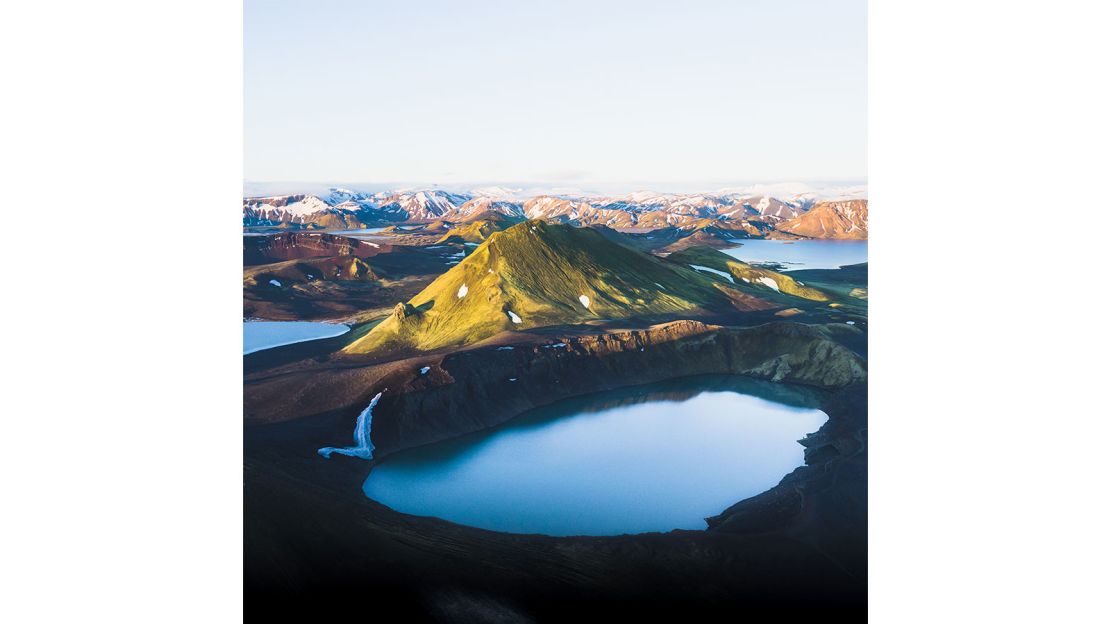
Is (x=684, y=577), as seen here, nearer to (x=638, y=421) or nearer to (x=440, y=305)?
(x=638, y=421)

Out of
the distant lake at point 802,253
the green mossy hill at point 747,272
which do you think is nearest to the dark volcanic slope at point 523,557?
the green mossy hill at point 747,272

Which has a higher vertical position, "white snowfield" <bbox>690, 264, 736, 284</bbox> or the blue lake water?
"white snowfield" <bbox>690, 264, 736, 284</bbox>

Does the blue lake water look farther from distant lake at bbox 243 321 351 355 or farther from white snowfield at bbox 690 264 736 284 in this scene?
distant lake at bbox 243 321 351 355

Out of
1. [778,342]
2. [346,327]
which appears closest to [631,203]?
[778,342]

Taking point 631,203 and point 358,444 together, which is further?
point 631,203

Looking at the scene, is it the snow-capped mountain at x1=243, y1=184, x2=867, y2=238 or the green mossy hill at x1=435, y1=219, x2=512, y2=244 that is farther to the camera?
the green mossy hill at x1=435, y1=219, x2=512, y2=244

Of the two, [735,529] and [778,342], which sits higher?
[778,342]

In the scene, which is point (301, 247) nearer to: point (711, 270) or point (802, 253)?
point (711, 270)

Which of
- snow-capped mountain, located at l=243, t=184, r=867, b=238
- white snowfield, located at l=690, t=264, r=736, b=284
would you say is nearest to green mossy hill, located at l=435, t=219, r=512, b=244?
snow-capped mountain, located at l=243, t=184, r=867, b=238
